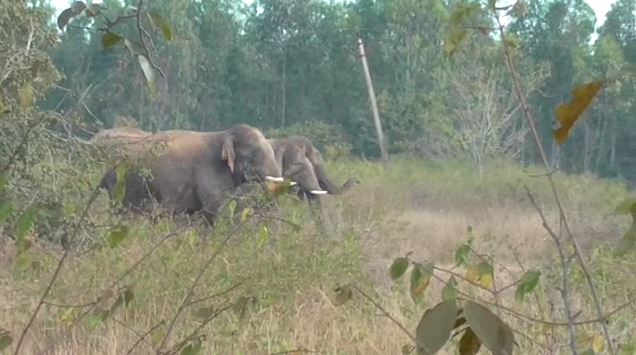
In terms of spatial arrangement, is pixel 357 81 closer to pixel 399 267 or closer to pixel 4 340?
pixel 4 340

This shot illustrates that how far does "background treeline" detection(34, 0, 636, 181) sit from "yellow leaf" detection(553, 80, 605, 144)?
19086mm

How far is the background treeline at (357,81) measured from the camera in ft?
71.4

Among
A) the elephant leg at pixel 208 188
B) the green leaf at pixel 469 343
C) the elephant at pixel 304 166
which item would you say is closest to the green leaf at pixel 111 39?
the green leaf at pixel 469 343

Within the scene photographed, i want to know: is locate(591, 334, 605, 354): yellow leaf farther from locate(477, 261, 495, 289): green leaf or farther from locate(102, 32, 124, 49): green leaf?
locate(102, 32, 124, 49): green leaf

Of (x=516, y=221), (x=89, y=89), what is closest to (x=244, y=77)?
(x=516, y=221)

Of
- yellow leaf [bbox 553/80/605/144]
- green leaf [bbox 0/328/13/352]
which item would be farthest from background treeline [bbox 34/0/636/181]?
yellow leaf [bbox 553/80/605/144]

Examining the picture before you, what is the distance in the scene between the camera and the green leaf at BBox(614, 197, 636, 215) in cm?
135

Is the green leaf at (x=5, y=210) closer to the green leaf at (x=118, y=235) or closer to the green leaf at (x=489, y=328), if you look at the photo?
the green leaf at (x=118, y=235)

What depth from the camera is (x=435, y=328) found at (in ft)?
4.05

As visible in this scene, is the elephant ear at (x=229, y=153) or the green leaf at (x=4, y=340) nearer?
the green leaf at (x=4, y=340)

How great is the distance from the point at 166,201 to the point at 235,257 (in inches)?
234

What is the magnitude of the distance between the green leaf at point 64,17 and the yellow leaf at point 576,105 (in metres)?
0.95

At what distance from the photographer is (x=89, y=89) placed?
2.58 metres

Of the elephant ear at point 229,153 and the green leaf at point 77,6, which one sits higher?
the green leaf at point 77,6
